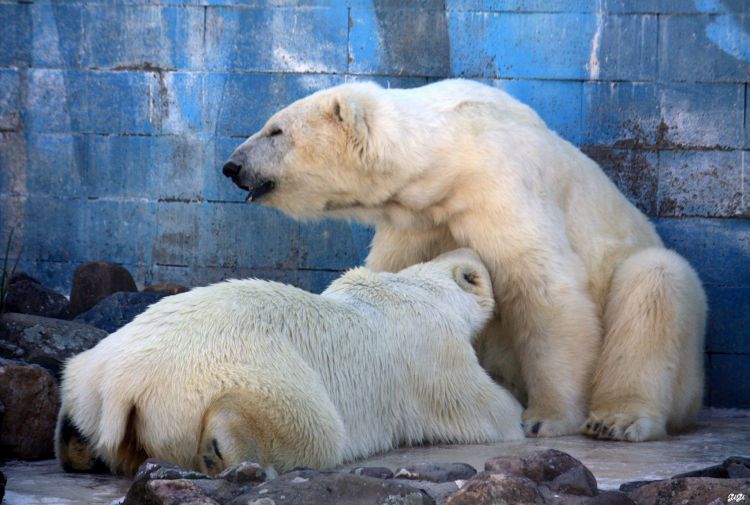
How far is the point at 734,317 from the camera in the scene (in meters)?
6.16

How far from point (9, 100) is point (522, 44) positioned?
277cm

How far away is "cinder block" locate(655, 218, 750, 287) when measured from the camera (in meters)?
6.13

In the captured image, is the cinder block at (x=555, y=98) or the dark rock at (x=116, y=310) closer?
the dark rock at (x=116, y=310)

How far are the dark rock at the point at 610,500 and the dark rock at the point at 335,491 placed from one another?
1.36ft

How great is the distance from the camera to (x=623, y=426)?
4750 mm

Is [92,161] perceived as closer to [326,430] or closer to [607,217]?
[607,217]

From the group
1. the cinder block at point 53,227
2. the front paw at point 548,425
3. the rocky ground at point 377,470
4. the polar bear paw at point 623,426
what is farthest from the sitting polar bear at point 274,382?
the cinder block at point 53,227

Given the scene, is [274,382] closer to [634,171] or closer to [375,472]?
[375,472]

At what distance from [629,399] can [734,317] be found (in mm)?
1526

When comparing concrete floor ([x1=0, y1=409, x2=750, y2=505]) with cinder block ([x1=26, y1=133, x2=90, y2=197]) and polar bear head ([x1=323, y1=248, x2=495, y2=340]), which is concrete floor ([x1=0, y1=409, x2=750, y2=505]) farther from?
cinder block ([x1=26, y1=133, x2=90, y2=197])

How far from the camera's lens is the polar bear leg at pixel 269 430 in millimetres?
3381

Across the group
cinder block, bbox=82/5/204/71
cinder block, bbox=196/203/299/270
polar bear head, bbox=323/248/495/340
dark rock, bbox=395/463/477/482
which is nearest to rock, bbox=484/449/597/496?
dark rock, bbox=395/463/477/482

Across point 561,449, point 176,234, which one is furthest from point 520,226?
point 176,234

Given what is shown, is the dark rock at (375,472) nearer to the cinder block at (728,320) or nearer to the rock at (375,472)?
the rock at (375,472)
